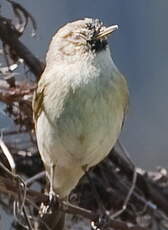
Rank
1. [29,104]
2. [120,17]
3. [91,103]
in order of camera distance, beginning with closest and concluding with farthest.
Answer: [91,103], [29,104], [120,17]

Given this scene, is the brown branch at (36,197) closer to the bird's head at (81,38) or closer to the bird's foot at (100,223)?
the bird's foot at (100,223)

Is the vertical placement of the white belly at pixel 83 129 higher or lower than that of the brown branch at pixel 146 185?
higher

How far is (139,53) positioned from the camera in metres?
7.67

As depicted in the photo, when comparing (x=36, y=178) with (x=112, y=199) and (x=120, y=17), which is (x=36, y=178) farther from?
(x=120, y=17)

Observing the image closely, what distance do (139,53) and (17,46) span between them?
1.67m

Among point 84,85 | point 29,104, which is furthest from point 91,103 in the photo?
point 29,104

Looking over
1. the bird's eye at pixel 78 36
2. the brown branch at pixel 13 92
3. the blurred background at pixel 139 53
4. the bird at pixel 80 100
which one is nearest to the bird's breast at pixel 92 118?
the bird at pixel 80 100

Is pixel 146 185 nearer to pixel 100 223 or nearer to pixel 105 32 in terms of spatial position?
pixel 100 223

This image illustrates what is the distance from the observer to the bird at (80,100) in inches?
222

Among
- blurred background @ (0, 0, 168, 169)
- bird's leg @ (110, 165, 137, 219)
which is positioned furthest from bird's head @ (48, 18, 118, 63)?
blurred background @ (0, 0, 168, 169)

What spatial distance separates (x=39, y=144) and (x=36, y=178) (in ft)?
1.20

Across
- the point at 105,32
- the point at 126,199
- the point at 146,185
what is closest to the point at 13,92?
the point at 105,32

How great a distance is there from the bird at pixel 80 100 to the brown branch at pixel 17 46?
23cm

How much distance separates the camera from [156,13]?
780cm
